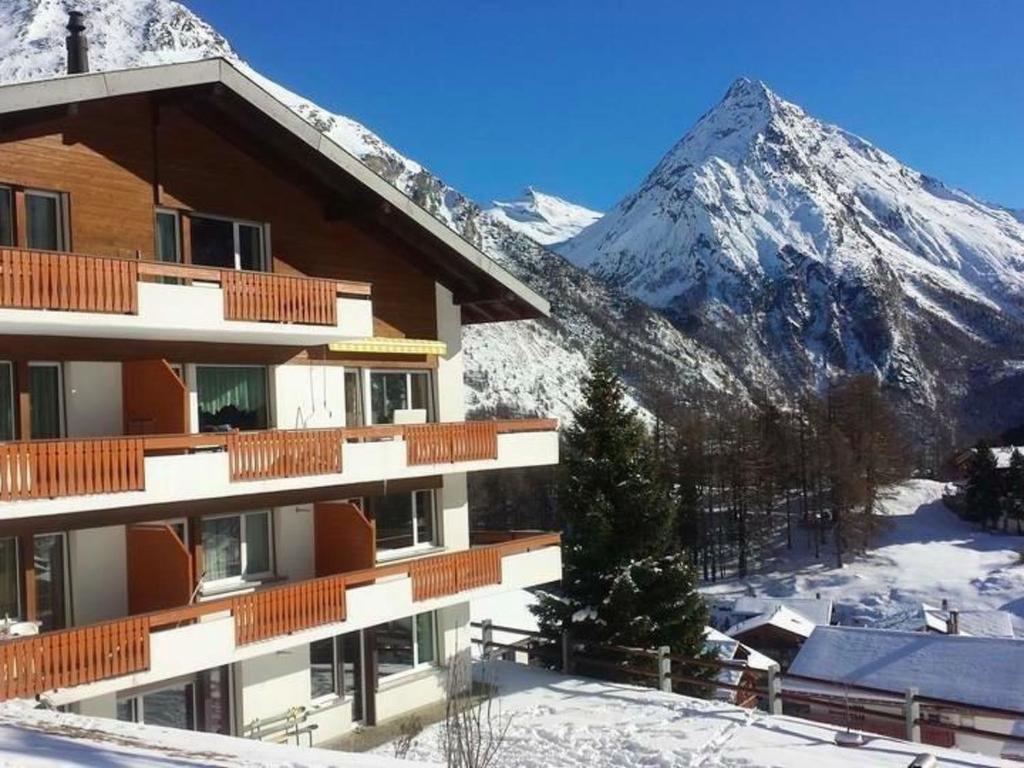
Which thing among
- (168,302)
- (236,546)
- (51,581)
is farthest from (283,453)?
(51,581)

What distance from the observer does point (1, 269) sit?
10.8 m

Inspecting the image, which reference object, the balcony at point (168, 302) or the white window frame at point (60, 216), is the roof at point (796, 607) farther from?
the white window frame at point (60, 216)

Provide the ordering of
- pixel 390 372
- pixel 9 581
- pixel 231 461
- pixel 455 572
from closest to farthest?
pixel 9 581 → pixel 231 461 → pixel 455 572 → pixel 390 372

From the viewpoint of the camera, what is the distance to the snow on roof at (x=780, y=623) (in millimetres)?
43188

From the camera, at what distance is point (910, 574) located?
55.3 metres

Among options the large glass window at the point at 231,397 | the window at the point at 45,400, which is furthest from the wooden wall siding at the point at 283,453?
the window at the point at 45,400

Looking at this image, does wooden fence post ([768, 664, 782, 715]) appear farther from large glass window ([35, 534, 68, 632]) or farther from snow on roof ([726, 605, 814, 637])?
snow on roof ([726, 605, 814, 637])

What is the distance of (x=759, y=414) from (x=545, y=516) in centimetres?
1800

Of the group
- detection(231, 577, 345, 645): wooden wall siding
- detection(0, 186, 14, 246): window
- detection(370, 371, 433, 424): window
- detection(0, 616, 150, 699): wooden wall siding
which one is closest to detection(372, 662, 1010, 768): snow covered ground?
detection(231, 577, 345, 645): wooden wall siding

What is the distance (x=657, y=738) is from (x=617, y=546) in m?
8.48

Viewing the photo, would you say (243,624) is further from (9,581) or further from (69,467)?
(69,467)

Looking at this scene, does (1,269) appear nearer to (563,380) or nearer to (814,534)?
(814,534)

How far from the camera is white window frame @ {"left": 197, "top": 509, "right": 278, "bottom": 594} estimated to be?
14.2 meters

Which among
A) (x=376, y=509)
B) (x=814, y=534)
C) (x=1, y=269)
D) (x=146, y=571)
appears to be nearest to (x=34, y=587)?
(x=146, y=571)
